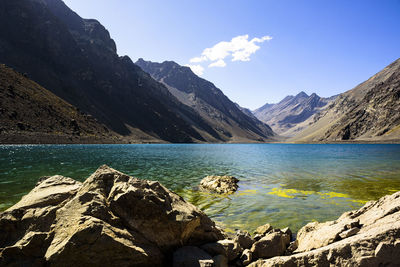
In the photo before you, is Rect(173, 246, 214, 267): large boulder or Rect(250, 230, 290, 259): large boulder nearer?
Rect(173, 246, 214, 267): large boulder

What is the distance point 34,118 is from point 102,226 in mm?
125840

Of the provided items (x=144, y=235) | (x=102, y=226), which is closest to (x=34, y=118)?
(x=102, y=226)

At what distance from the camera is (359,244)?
5.57 m

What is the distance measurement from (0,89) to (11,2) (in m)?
142

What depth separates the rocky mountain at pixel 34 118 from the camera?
3686 inches

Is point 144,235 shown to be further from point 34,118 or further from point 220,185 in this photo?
point 34,118

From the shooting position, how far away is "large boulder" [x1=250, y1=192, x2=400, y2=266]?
5258 mm

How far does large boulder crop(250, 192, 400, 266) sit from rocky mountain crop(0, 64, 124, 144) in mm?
111311

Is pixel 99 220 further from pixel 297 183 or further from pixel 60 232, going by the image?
pixel 297 183

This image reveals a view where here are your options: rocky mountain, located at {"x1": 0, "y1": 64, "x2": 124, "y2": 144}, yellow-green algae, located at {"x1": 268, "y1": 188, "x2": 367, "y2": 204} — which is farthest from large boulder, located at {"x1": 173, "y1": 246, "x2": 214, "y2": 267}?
rocky mountain, located at {"x1": 0, "y1": 64, "x2": 124, "y2": 144}

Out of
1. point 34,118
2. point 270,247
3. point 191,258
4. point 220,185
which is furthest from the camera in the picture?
point 34,118

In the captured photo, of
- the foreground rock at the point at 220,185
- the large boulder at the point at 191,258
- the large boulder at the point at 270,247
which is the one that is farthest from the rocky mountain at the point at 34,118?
the large boulder at the point at 270,247

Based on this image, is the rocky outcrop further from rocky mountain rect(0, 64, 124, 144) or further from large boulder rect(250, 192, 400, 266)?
rocky mountain rect(0, 64, 124, 144)

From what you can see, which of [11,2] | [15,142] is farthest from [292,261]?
[11,2]
